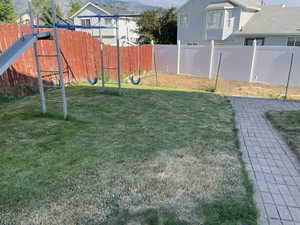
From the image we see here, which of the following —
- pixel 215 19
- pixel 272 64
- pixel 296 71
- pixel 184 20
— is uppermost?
pixel 184 20

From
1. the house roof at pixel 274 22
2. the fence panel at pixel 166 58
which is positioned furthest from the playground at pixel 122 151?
the house roof at pixel 274 22

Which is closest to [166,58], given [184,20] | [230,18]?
[230,18]

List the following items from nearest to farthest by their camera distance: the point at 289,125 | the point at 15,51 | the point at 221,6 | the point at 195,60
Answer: the point at 15,51 < the point at 289,125 < the point at 195,60 < the point at 221,6

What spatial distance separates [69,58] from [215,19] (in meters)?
14.0

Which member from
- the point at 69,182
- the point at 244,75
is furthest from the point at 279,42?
the point at 69,182

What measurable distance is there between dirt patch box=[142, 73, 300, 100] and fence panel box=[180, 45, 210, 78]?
0.45m

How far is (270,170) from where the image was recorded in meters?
2.98

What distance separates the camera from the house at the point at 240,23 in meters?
16.2

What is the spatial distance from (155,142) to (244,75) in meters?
9.10

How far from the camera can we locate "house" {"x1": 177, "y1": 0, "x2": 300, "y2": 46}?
16203mm

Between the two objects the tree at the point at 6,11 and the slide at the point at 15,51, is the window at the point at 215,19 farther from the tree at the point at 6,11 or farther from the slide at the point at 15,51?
the tree at the point at 6,11

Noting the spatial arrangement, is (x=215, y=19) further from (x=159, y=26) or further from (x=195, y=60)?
(x=195, y=60)

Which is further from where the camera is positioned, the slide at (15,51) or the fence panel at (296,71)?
the fence panel at (296,71)

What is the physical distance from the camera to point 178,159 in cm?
315
